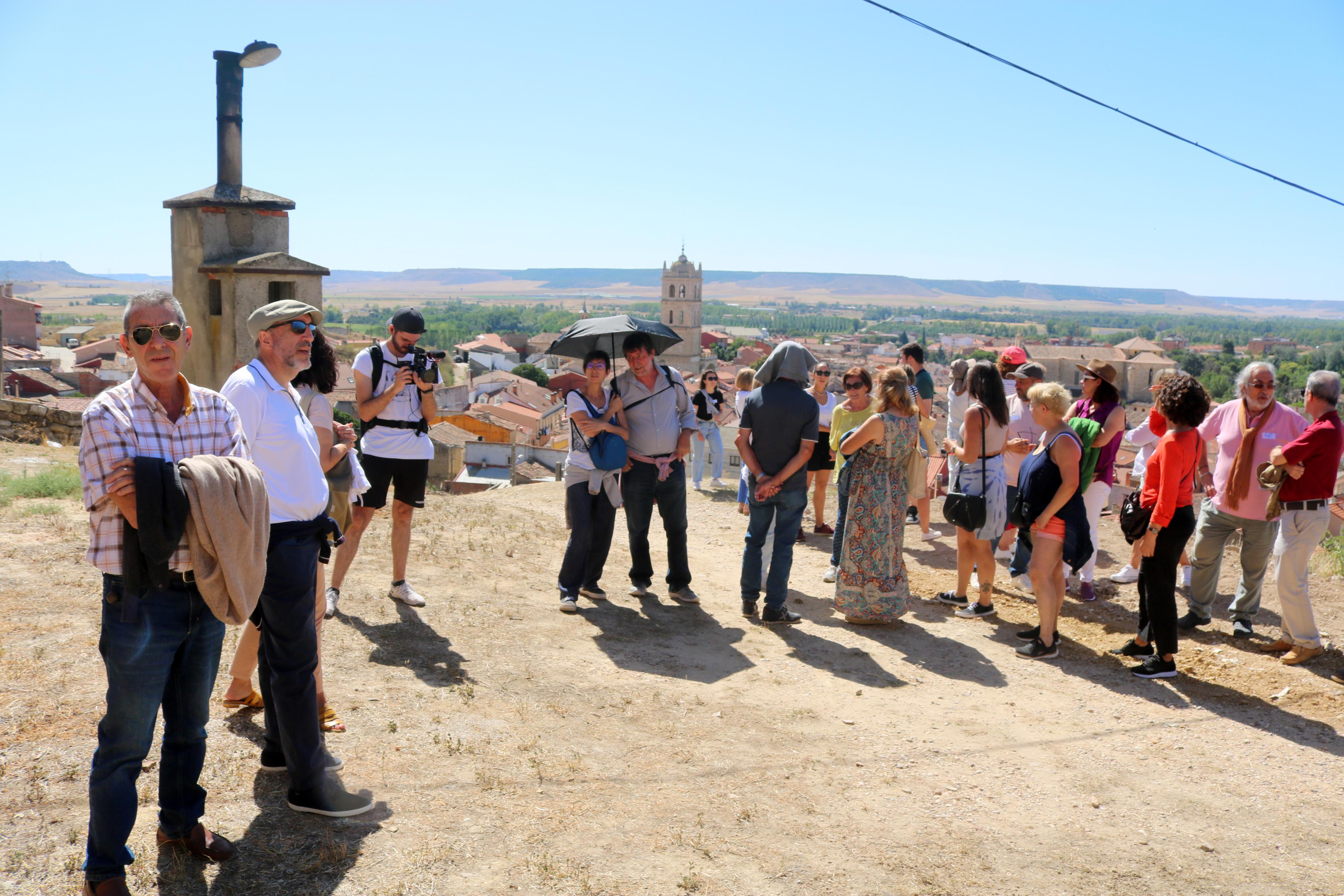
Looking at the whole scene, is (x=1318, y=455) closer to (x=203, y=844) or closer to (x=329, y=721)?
(x=329, y=721)

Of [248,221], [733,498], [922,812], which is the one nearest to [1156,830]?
[922,812]

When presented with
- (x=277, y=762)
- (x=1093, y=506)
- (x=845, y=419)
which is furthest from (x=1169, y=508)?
(x=277, y=762)

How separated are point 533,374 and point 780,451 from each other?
79118 mm

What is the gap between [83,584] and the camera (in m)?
5.20

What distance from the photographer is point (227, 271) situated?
8.08 meters

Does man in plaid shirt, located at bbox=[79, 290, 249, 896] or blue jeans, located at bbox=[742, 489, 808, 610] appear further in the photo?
blue jeans, located at bbox=[742, 489, 808, 610]

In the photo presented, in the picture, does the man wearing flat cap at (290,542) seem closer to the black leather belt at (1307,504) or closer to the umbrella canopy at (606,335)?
the umbrella canopy at (606,335)

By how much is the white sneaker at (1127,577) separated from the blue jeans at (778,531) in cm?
284

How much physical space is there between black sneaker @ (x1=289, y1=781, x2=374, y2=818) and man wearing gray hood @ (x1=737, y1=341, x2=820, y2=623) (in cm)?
319

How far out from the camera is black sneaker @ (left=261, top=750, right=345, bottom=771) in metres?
3.28

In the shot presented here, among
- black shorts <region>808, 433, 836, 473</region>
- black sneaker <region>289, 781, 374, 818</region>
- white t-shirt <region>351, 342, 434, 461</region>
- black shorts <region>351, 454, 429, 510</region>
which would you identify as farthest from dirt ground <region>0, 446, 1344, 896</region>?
black shorts <region>808, 433, 836, 473</region>

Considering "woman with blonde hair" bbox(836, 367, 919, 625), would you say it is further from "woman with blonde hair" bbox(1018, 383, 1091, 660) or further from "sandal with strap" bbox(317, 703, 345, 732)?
"sandal with strap" bbox(317, 703, 345, 732)

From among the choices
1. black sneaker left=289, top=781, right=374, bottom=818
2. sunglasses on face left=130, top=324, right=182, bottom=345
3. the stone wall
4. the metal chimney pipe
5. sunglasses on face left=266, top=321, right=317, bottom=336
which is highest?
the metal chimney pipe

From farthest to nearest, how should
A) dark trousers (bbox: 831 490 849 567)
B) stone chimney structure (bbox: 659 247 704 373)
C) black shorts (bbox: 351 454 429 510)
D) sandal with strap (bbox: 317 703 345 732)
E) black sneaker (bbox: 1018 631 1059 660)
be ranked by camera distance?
stone chimney structure (bbox: 659 247 704 373)
dark trousers (bbox: 831 490 849 567)
black sneaker (bbox: 1018 631 1059 660)
black shorts (bbox: 351 454 429 510)
sandal with strap (bbox: 317 703 345 732)
